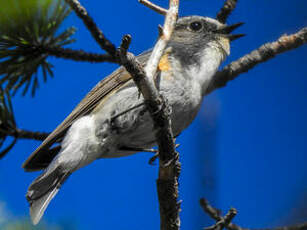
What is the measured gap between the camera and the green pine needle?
2.50 metres

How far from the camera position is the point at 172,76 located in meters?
3.01

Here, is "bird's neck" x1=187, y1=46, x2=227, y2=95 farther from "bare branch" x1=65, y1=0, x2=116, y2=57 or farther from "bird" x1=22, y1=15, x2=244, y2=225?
"bare branch" x1=65, y1=0, x2=116, y2=57

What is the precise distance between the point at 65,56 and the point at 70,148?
2.21 ft

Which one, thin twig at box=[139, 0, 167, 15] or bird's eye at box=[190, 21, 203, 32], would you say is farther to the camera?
bird's eye at box=[190, 21, 203, 32]

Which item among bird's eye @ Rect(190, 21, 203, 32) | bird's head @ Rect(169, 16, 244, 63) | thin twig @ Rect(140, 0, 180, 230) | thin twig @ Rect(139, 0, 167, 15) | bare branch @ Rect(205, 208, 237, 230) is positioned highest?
bird's eye @ Rect(190, 21, 203, 32)

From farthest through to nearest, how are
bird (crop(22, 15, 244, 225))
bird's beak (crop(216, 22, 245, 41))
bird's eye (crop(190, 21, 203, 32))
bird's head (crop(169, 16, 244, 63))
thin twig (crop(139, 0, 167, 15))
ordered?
bird's eye (crop(190, 21, 203, 32))
bird's beak (crop(216, 22, 245, 41))
bird's head (crop(169, 16, 244, 63))
bird (crop(22, 15, 244, 225))
thin twig (crop(139, 0, 167, 15))

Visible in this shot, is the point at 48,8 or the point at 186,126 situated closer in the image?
the point at 48,8

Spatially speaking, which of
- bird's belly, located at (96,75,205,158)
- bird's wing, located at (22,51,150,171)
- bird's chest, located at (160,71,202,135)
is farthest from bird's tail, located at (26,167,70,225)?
bird's chest, located at (160,71,202,135)

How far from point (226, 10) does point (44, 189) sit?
7.06ft

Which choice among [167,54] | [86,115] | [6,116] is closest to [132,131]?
[86,115]

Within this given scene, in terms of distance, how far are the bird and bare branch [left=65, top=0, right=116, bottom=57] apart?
81 cm

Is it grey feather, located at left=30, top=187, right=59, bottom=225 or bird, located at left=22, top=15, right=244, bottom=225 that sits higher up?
bird, located at left=22, top=15, right=244, bottom=225

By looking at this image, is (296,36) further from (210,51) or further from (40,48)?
(40,48)

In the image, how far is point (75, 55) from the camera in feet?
9.22
